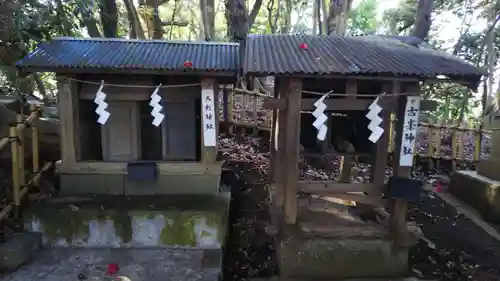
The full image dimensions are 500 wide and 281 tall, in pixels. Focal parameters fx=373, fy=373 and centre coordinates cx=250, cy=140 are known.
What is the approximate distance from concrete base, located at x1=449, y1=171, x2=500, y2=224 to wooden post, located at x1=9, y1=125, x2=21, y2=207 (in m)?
9.79

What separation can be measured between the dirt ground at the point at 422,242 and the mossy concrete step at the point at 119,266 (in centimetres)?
91

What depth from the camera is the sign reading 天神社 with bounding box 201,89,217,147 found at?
6590 millimetres

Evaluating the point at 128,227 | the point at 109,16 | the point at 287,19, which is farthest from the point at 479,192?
A: the point at 287,19

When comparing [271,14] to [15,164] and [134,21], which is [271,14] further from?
[15,164]

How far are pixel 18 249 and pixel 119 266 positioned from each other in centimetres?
152

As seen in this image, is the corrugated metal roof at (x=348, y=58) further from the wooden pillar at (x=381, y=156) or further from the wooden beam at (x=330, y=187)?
the wooden beam at (x=330, y=187)

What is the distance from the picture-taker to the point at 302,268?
6.24 m

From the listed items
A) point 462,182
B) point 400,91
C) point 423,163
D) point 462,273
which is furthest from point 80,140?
point 423,163

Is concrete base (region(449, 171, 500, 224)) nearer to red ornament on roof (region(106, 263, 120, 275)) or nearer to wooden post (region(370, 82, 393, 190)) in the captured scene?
wooden post (region(370, 82, 393, 190))

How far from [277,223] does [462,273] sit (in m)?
3.53

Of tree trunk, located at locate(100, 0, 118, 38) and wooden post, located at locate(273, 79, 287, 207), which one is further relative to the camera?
tree trunk, located at locate(100, 0, 118, 38)

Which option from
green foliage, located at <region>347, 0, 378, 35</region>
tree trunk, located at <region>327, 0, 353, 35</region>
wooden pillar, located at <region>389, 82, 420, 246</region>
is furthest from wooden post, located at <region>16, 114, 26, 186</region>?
green foliage, located at <region>347, 0, 378, 35</region>

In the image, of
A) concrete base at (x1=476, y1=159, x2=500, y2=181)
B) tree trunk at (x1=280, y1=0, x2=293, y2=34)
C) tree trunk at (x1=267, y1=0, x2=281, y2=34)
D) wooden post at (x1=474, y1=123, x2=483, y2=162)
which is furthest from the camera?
tree trunk at (x1=280, y1=0, x2=293, y2=34)

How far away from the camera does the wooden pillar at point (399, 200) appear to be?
5793 millimetres
